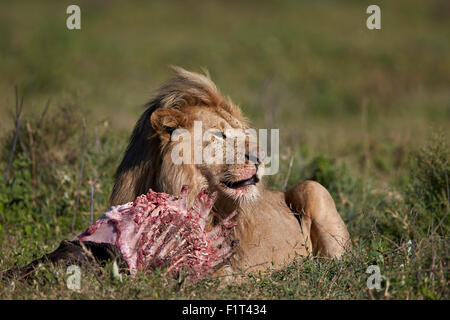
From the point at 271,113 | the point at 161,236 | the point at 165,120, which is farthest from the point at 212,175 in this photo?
the point at 271,113

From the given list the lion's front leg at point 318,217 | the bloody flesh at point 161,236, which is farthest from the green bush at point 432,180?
the bloody flesh at point 161,236

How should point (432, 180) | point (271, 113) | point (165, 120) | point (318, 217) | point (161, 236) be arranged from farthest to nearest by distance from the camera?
point (271, 113)
point (432, 180)
point (318, 217)
point (165, 120)
point (161, 236)

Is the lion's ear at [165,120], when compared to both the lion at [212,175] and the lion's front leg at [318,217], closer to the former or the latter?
the lion at [212,175]

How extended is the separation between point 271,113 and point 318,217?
3920 millimetres

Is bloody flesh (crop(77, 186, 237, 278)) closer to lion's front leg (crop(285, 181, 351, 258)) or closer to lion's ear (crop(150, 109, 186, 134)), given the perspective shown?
lion's ear (crop(150, 109, 186, 134))

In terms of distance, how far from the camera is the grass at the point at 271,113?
3.68 metres

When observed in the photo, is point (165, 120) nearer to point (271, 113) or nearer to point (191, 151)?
point (191, 151)

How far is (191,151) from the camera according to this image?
413 centimetres

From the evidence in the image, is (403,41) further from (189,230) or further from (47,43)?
(189,230)


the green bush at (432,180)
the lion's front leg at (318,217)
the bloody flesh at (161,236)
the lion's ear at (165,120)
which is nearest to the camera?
the bloody flesh at (161,236)

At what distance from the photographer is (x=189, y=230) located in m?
3.79

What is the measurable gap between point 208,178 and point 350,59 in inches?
468
